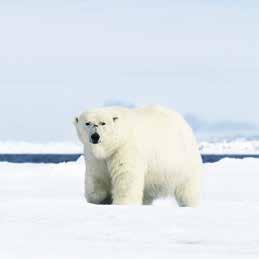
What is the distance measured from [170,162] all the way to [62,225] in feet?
10.1

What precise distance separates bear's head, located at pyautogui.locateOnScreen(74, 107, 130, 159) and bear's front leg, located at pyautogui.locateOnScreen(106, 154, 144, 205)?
154 millimetres

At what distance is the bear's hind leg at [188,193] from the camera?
8.89 meters

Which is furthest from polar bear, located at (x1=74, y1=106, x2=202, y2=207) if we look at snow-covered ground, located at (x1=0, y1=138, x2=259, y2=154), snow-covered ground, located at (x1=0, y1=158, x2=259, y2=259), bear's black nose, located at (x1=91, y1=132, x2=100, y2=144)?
snow-covered ground, located at (x1=0, y1=138, x2=259, y2=154)

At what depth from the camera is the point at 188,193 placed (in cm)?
891

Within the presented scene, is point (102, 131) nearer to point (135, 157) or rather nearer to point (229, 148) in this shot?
point (135, 157)

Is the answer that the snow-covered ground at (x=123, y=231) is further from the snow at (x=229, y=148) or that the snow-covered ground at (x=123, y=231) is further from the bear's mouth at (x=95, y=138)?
the snow at (x=229, y=148)

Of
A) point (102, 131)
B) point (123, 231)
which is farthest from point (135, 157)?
point (123, 231)

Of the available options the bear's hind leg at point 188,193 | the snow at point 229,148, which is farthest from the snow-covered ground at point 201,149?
the bear's hind leg at point 188,193

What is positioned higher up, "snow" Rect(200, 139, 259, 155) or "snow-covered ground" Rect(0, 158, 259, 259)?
"snow-covered ground" Rect(0, 158, 259, 259)

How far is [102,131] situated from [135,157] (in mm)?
442

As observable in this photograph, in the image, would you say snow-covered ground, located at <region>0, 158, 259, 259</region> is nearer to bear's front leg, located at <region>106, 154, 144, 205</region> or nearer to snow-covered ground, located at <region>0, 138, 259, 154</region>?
bear's front leg, located at <region>106, 154, 144, 205</region>

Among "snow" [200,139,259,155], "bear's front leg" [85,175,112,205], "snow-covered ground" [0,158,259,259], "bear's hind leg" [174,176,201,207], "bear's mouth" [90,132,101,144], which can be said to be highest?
"bear's mouth" [90,132,101,144]

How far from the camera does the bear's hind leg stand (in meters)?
8.89

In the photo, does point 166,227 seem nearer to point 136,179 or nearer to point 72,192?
point 136,179
